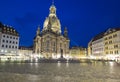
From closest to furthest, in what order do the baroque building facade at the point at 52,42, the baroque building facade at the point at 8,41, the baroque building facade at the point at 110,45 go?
the baroque building facade at the point at 8,41, the baroque building facade at the point at 110,45, the baroque building facade at the point at 52,42

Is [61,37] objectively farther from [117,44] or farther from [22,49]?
[117,44]

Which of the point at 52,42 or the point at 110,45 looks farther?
the point at 52,42

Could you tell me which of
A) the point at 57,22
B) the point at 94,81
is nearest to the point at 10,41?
the point at 57,22

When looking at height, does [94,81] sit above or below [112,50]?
below

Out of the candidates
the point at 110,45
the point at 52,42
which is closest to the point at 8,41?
the point at 52,42

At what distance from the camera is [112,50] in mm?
102438

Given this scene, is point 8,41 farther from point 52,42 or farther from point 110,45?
point 110,45

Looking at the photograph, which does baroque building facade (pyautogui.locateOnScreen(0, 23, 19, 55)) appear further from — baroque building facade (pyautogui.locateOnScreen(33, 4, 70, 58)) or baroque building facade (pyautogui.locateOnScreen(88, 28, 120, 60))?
baroque building facade (pyautogui.locateOnScreen(88, 28, 120, 60))

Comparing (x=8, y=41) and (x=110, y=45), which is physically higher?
(x=8, y=41)

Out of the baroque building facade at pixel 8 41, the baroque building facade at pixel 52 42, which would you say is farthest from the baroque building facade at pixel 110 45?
the baroque building facade at pixel 8 41

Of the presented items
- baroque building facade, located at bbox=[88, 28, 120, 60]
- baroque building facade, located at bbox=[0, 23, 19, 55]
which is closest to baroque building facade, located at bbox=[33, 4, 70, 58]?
baroque building facade, located at bbox=[88, 28, 120, 60]

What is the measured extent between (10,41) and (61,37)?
61.9m

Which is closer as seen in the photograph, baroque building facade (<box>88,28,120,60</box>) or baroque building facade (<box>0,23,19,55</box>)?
baroque building facade (<box>0,23,19,55</box>)

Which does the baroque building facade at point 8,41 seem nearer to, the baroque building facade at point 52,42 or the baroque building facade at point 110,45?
the baroque building facade at point 52,42
